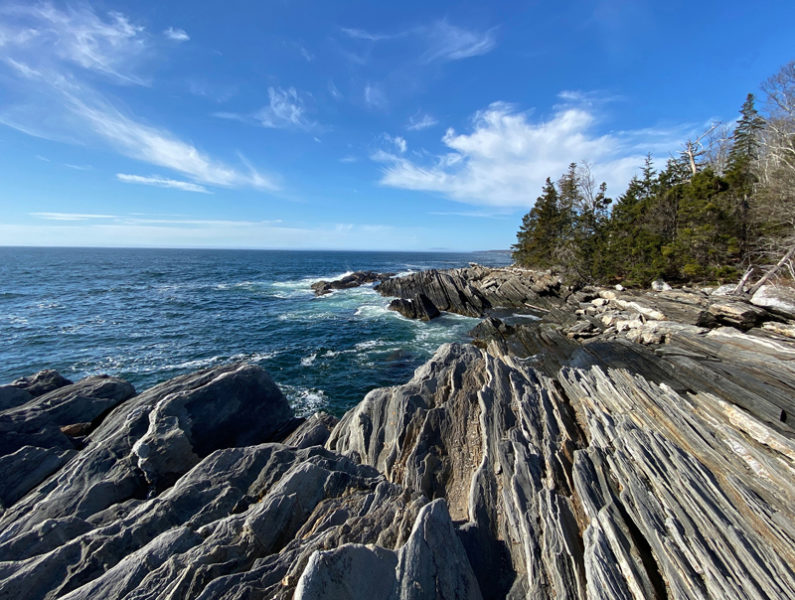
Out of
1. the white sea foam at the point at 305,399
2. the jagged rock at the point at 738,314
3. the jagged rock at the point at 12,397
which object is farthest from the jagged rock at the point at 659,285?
the jagged rock at the point at 12,397

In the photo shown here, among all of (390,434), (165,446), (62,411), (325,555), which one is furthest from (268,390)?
(325,555)

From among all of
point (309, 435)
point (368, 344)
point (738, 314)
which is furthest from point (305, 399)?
point (738, 314)

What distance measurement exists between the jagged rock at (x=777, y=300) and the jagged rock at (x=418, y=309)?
24.7m

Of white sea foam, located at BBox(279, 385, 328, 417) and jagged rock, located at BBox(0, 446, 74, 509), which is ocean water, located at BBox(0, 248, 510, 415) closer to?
white sea foam, located at BBox(279, 385, 328, 417)

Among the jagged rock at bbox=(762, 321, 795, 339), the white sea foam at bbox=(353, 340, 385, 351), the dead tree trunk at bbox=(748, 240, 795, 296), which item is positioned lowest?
the white sea foam at bbox=(353, 340, 385, 351)

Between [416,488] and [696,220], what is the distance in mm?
41462

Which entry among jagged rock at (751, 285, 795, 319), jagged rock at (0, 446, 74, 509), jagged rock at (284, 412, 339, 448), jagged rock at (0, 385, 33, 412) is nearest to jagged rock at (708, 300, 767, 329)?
jagged rock at (751, 285, 795, 319)

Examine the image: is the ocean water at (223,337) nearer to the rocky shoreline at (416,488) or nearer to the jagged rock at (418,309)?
the jagged rock at (418,309)

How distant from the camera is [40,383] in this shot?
12.8 m

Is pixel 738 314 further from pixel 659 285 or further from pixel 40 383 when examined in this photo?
pixel 40 383

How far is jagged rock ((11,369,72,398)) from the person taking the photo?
40.5 ft

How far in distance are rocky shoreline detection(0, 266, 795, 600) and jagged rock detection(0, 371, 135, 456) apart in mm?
66

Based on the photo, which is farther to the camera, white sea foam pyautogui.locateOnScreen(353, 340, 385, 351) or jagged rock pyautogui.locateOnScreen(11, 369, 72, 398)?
white sea foam pyautogui.locateOnScreen(353, 340, 385, 351)

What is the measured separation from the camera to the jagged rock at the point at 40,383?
40.5 feet
